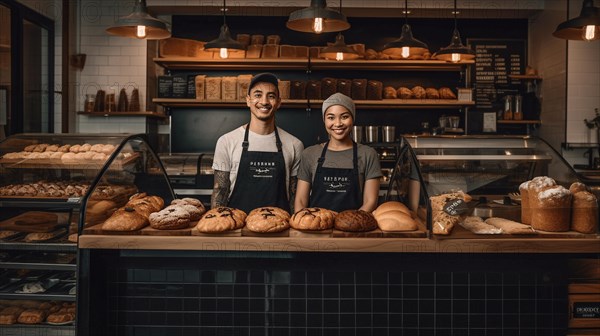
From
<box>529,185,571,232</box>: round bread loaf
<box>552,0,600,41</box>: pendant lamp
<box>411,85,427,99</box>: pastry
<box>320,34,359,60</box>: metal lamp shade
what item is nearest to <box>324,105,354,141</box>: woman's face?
<box>529,185,571,232</box>: round bread loaf

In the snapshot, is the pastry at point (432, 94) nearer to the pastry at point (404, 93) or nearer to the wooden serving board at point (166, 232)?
the pastry at point (404, 93)

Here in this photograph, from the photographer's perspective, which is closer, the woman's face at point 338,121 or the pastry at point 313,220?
the pastry at point 313,220

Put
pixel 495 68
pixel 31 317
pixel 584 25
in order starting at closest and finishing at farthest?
pixel 31 317 → pixel 584 25 → pixel 495 68

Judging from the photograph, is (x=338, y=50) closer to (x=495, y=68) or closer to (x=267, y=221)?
(x=495, y=68)

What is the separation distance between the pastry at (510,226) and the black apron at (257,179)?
3.73 feet

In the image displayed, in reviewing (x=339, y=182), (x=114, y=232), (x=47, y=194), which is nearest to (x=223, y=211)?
(x=114, y=232)

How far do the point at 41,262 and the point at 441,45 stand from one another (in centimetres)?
483

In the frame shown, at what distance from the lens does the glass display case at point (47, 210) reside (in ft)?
8.58

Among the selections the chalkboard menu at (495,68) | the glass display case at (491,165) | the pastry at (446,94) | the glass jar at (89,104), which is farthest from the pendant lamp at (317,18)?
the chalkboard menu at (495,68)

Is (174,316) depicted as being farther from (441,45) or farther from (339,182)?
(441,45)

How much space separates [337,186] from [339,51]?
2.41m


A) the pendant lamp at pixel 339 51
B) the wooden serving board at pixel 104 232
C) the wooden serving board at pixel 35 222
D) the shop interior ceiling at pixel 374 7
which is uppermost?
the shop interior ceiling at pixel 374 7

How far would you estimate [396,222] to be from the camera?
2.07 metres

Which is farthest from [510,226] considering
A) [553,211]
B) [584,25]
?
[584,25]
